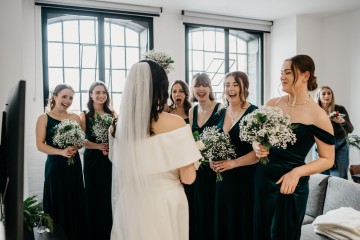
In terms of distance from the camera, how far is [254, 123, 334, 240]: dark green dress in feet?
7.09

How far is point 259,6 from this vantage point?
19.0 feet

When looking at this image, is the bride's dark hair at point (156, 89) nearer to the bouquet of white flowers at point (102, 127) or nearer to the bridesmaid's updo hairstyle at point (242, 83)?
the bridesmaid's updo hairstyle at point (242, 83)

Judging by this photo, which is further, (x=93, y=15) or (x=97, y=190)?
(x=93, y=15)

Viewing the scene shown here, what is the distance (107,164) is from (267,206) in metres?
1.99

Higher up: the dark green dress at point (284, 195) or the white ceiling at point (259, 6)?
the white ceiling at point (259, 6)

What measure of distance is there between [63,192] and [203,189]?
5.00 ft

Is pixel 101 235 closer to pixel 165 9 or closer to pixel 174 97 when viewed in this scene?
pixel 174 97

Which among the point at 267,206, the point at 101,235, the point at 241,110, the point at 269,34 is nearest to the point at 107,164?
the point at 101,235

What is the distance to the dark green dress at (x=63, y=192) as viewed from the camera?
348cm

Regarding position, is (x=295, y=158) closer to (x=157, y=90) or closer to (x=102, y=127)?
(x=157, y=90)

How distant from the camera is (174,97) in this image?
149 inches

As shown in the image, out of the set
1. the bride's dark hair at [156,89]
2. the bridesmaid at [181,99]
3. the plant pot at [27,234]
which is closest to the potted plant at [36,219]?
the plant pot at [27,234]

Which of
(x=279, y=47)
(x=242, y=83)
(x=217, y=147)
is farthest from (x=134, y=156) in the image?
(x=279, y=47)

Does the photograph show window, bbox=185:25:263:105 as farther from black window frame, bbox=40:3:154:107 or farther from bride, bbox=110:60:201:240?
bride, bbox=110:60:201:240
